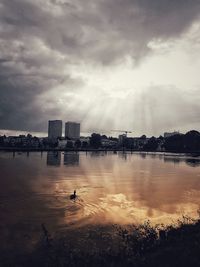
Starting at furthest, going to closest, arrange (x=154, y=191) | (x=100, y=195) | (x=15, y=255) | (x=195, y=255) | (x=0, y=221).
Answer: (x=154, y=191) < (x=100, y=195) < (x=0, y=221) < (x=15, y=255) < (x=195, y=255)

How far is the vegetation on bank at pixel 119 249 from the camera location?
1891cm

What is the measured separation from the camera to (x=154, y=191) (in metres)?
54.5

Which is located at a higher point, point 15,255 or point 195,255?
point 195,255

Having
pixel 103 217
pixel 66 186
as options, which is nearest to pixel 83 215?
pixel 103 217

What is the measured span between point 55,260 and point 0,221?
1227 cm

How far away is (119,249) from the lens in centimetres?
2222

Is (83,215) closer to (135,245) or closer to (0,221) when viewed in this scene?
(0,221)

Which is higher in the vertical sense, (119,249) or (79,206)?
(79,206)

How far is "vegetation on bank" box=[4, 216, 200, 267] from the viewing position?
1891 centimetres

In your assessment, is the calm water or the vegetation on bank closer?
the vegetation on bank

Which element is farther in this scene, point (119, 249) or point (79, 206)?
point (79, 206)

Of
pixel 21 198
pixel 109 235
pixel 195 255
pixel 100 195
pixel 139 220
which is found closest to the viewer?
pixel 195 255

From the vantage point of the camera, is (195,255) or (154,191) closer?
(195,255)

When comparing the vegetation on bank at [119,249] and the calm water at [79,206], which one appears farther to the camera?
the calm water at [79,206]
